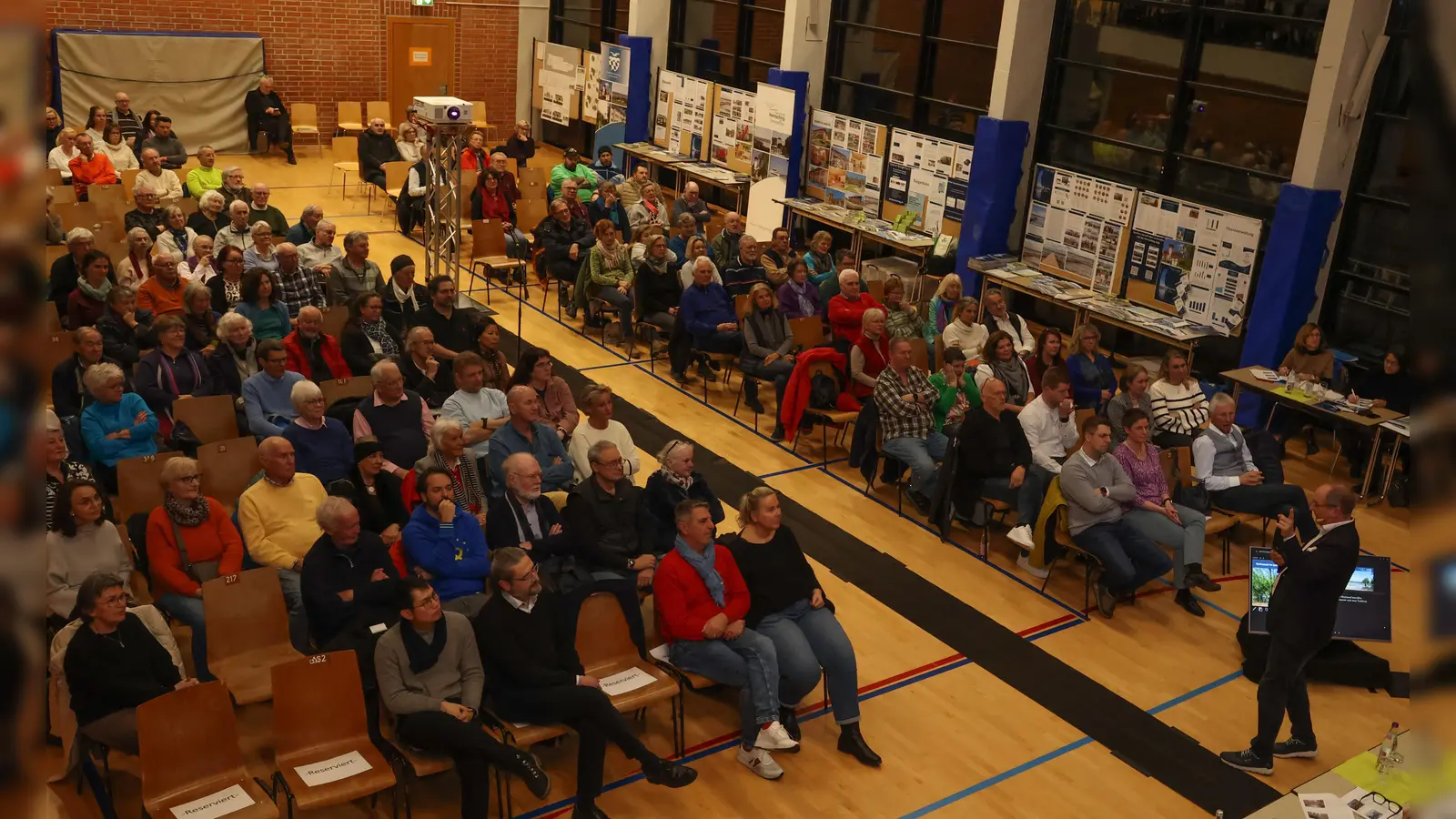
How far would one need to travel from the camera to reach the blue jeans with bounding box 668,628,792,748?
562 centimetres

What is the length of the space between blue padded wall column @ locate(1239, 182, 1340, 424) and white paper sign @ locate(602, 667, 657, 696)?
6692 millimetres

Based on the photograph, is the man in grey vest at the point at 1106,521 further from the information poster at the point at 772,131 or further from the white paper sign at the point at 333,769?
the information poster at the point at 772,131

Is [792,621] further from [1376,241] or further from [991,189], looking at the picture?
[991,189]

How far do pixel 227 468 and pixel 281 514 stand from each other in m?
0.80

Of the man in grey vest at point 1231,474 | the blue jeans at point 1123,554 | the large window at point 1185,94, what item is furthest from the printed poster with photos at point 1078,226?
the blue jeans at point 1123,554

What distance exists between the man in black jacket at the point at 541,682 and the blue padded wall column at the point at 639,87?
43.8ft

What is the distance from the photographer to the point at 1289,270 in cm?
1015

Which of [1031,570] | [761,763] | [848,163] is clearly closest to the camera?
[761,763]

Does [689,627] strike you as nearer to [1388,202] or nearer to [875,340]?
[875,340]

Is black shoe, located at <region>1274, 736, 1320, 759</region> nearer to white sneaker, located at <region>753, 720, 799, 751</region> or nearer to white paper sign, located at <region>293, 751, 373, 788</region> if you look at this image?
white sneaker, located at <region>753, 720, 799, 751</region>

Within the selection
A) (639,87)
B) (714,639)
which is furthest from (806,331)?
(639,87)

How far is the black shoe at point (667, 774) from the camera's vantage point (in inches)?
205

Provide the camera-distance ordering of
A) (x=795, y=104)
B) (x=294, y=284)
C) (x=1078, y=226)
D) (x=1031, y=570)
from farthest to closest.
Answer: (x=795, y=104) < (x=1078, y=226) < (x=294, y=284) < (x=1031, y=570)

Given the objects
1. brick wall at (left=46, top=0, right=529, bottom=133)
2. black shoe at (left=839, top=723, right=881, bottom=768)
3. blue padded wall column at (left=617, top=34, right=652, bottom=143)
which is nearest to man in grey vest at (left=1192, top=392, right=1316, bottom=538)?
black shoe at (left=839, top=723, right=881, bottom=768)
